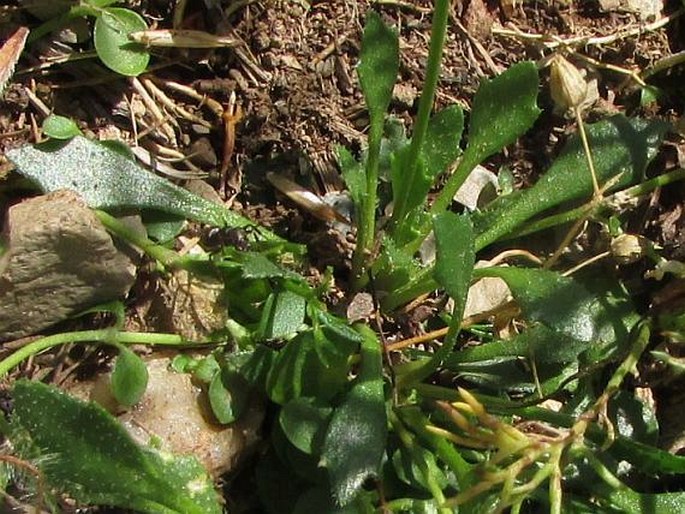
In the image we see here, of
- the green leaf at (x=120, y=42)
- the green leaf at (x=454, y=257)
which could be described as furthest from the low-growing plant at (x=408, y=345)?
the green leaf at (x=120, y=42)

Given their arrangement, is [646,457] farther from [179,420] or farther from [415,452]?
[179,420]

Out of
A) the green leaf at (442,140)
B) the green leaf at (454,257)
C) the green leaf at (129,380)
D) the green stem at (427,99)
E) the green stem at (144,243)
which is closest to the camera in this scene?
the green stem at (427,99)

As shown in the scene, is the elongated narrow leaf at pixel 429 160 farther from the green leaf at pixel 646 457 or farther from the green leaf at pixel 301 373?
the green leaf at pixel 646 457

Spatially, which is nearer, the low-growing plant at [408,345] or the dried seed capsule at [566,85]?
the low-growing plant at [408,345]

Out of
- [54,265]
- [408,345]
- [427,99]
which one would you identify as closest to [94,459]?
[54,265]

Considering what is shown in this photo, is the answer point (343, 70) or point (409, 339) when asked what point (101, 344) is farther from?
point (343, 70)

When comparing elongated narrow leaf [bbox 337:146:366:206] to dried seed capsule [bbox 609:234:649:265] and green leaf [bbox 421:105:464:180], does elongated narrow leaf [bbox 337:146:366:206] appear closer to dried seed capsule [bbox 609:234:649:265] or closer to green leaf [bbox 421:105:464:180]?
green leaf [bbox 421:105:464:180]
